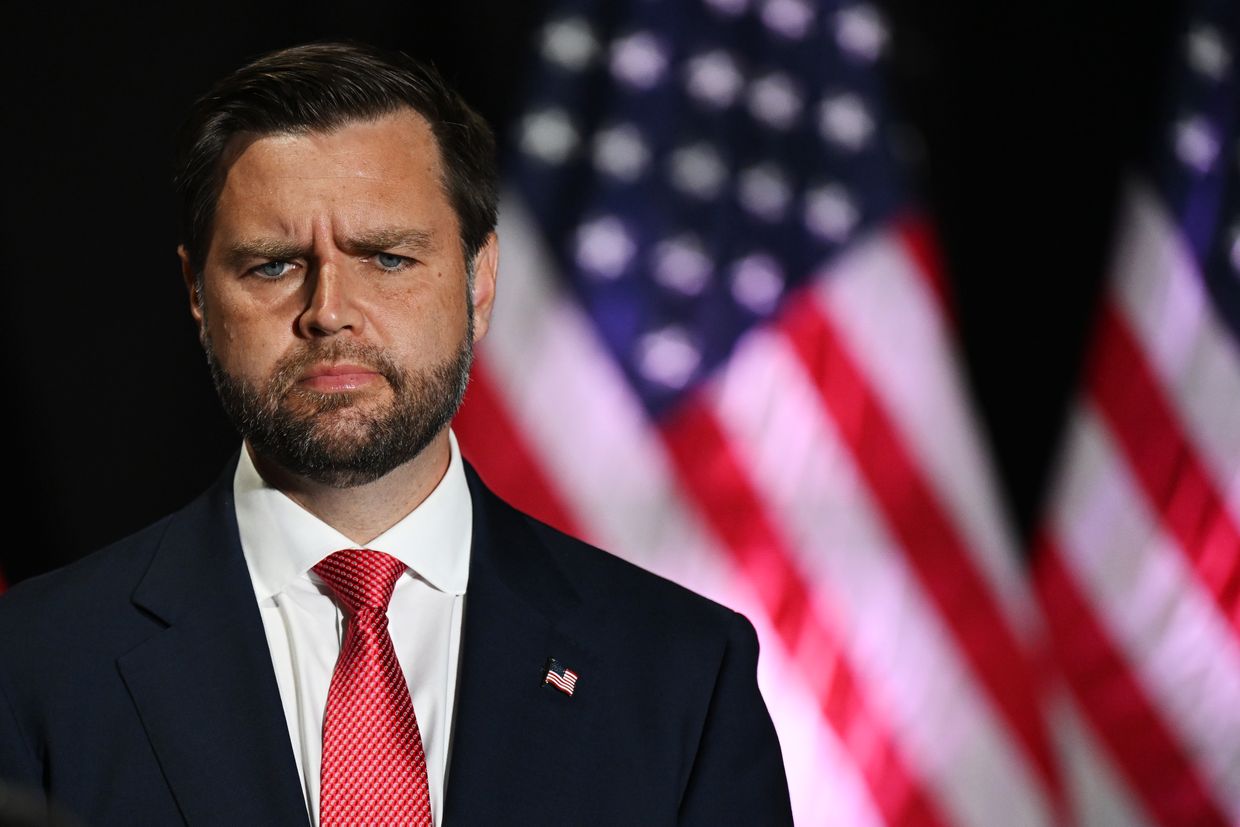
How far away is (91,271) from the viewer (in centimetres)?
234

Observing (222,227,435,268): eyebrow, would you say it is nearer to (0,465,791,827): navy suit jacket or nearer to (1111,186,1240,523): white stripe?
(0,465,791,827): navy suit jacket

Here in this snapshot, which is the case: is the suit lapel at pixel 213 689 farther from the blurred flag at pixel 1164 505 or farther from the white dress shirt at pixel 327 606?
the blurred flag at pixel 1164 505

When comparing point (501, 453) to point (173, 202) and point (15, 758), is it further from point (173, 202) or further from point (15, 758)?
point (15, 758)

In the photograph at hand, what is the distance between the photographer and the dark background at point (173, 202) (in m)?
2.34

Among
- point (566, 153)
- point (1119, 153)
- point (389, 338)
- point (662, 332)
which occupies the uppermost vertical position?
point (1119, 153)

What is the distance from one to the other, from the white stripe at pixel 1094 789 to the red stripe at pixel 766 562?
0.21 metres

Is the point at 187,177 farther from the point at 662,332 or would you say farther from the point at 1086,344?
the point at 1086,344

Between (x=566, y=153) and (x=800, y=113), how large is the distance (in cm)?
38

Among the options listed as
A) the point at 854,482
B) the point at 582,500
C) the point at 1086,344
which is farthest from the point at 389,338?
the point at 1086,344

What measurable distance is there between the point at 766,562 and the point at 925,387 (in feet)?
1.22

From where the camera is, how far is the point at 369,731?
1.40m

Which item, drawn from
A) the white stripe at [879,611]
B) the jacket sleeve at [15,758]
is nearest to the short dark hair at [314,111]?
the jacket sleeve at [15,758]

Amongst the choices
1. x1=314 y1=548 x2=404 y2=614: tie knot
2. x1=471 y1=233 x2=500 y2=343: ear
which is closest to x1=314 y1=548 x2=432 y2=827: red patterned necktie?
x1=314 y1=548 x2=404 y2=614: tie knot

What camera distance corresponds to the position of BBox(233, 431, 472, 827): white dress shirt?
4.78 ft
